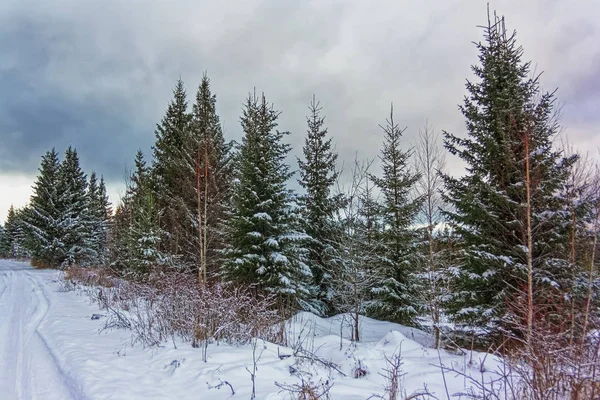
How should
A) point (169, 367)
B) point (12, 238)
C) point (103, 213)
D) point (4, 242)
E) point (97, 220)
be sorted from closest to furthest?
point (169, 367) → point (97, 220) → point (103, 213) → point (12, 238) → point (4, 242)

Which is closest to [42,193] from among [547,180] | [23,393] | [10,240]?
[23,393]

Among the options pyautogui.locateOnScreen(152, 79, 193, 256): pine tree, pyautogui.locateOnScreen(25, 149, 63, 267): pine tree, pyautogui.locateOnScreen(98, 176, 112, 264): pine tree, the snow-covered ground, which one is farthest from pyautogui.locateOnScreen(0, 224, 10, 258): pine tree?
the snow-covered ground

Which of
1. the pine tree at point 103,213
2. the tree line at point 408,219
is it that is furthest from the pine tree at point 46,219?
the tree line at point 408,219

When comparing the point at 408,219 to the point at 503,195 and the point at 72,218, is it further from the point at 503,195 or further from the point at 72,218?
the point at 72,218

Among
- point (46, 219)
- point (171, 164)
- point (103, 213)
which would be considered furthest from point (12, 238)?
point (171, 164)

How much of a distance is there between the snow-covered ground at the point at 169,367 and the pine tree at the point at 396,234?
6506 millimetres

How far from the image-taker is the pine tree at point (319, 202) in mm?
15414

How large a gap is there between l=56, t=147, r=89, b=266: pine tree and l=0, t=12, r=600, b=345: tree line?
9.55 metres

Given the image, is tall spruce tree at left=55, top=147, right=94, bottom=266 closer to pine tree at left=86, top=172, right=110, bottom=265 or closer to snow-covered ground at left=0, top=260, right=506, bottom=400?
pine tree at left=86, top=172, right=110, bottom=265

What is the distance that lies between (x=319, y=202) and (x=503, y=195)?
849 cm

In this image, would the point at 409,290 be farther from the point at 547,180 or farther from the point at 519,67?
the point at 519,67

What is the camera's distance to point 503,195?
884 centimetres

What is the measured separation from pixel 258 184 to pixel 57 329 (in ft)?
Answer: 26.2

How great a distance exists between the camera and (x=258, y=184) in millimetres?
13180
